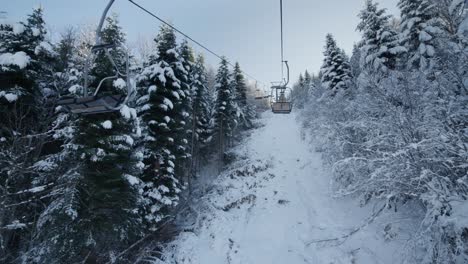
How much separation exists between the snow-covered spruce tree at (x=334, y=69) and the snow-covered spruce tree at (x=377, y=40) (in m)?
3.43

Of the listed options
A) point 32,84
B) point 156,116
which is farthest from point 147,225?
point 32,84

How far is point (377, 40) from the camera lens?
17328 mm

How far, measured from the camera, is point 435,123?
6.83m

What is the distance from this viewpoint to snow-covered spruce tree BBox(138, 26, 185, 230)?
13305 millimetres

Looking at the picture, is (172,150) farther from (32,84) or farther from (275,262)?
(275,262)

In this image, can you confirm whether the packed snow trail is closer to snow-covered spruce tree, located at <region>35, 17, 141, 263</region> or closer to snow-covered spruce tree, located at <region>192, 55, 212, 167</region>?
snow-covered spruce tree, located at <region>35, 17, 141, 263</region>

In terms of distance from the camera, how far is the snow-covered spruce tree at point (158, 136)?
1330 centimetres

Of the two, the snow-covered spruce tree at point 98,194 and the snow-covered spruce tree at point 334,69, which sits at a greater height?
the snow-covered spruce tree at point 334,69

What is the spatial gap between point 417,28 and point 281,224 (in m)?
15.3

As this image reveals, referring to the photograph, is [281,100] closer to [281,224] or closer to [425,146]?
[281,224]

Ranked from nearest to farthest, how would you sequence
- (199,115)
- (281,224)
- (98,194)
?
(98,194)
(281,224)
(199,115)

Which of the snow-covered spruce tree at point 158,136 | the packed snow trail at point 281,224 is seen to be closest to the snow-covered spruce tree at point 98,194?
the snow-covered spruce tree at point 158,136

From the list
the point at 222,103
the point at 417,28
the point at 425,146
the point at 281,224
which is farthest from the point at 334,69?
the point at 425,146

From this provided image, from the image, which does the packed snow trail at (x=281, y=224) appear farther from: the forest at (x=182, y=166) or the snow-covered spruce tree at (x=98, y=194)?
the snow-covered spruce tree at (x=98, y=194)
